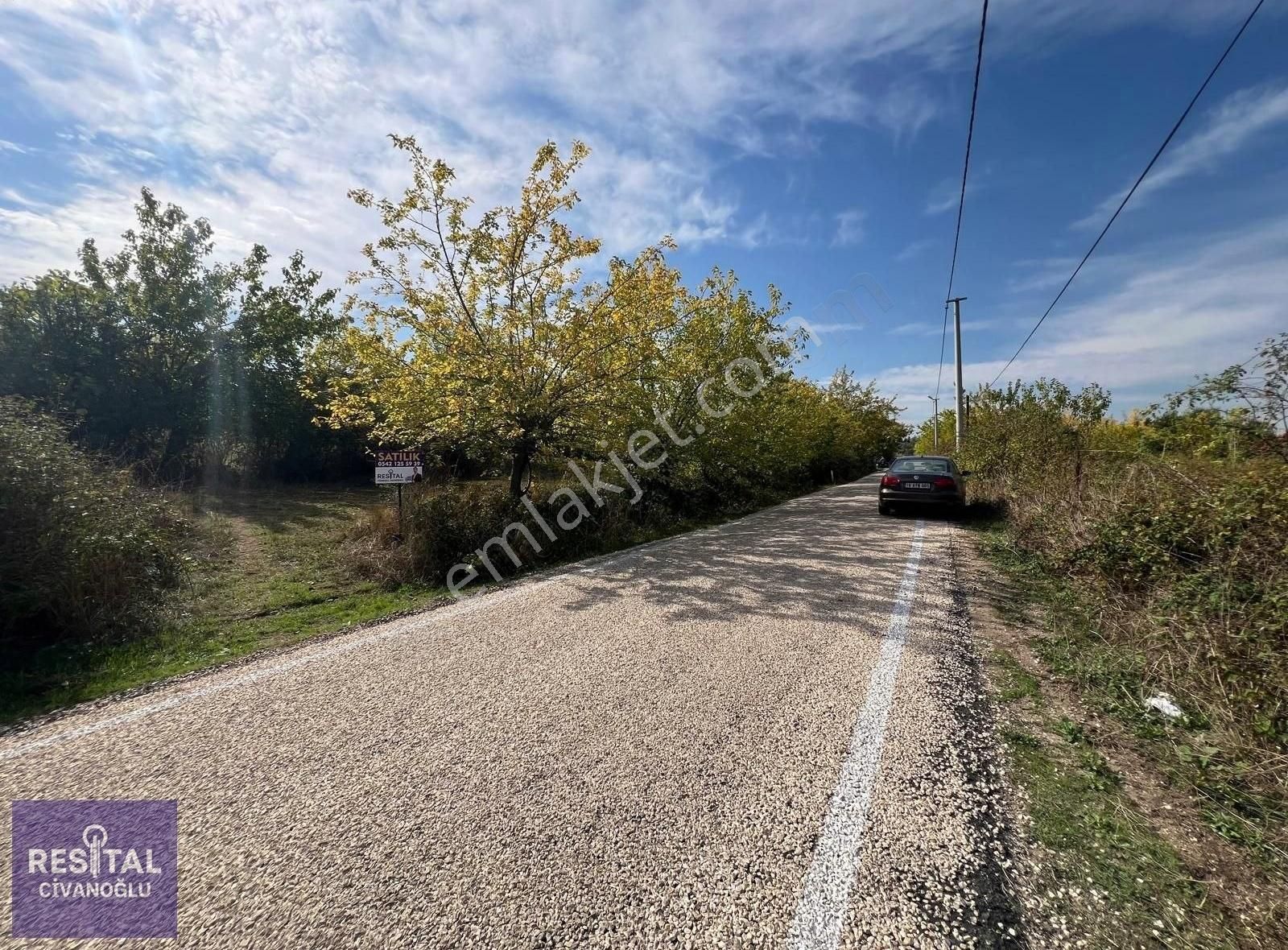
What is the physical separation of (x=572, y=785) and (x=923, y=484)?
1030cm

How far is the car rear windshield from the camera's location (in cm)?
1069

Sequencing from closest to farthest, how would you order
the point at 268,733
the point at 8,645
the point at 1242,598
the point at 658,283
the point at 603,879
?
the point at 603,879, the point at 268,733, the point at 1242,598, the point at 8,645, the point at 658,283

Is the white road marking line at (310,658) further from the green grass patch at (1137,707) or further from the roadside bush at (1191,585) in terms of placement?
the roadside bush at (1191,585)

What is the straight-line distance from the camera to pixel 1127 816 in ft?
6.84

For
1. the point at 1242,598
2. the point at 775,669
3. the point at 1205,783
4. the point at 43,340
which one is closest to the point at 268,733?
the point at 775,669

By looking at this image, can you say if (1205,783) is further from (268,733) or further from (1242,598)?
(268,733)

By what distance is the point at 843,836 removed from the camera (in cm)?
193

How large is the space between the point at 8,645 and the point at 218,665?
1.95 meters

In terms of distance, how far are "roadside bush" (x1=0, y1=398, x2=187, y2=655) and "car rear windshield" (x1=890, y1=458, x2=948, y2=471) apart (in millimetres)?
12215

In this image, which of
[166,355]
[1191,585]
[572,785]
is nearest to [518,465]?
[572,785]

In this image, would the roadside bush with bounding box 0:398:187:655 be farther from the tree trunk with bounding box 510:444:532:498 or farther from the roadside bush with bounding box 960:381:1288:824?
the roadside bush with bounding box 960:381:1288:824

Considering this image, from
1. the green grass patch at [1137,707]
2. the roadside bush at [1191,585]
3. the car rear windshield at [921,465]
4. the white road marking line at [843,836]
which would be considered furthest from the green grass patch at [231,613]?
the car rear windshield at [921,465]

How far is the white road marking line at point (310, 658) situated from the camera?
2709mm

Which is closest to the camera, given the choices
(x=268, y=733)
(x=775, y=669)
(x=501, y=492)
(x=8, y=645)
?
(x=268, y=733)
